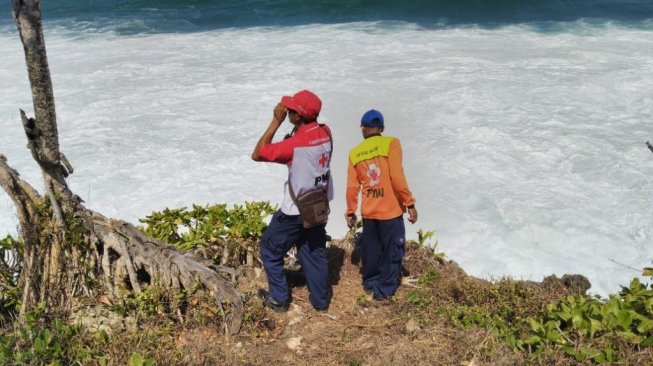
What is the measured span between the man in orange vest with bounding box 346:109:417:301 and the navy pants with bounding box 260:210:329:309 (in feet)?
1.11

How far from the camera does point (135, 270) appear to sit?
410 centimetres

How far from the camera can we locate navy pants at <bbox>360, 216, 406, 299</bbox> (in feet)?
14.0

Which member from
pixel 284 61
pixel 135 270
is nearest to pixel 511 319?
pixel 135 270

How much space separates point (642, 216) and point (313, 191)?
15.4 ft

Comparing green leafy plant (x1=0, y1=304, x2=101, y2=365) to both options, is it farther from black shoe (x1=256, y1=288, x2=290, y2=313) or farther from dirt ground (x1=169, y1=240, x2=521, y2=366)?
black shoe (x1=256, y1=288, x2=290, y2=313)

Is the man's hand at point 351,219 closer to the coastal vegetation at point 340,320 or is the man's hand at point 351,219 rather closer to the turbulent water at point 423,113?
the coastal vegetation at point 340,320

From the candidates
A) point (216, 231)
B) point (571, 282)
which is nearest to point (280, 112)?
point (216, 231)

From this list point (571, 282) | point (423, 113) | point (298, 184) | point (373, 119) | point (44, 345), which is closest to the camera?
point (44, 345)

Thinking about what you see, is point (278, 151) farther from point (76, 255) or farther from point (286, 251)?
point (76, 255)

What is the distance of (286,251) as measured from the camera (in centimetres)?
414

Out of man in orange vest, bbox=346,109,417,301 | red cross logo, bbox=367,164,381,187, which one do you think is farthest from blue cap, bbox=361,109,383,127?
red cross logo, bbox=367,164,381,187

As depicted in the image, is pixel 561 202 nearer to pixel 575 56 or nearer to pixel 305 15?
pixel 575 56

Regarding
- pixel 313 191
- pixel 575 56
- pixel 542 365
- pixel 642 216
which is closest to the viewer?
pixel 542 365

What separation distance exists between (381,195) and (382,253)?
1.62ft
